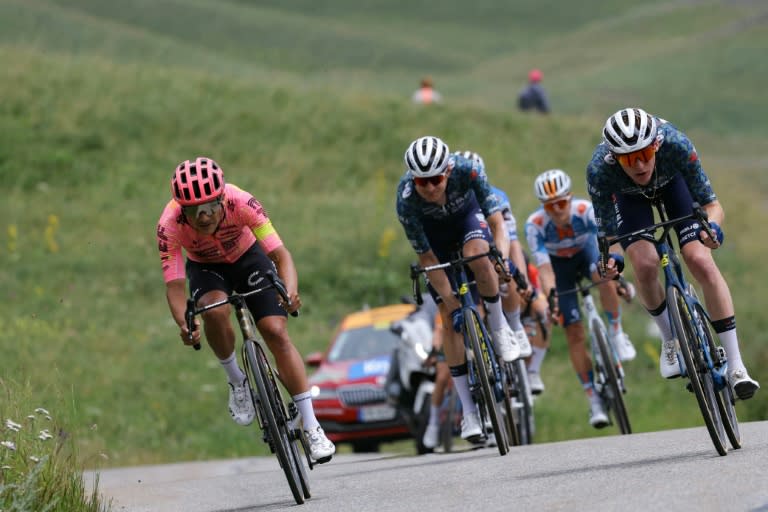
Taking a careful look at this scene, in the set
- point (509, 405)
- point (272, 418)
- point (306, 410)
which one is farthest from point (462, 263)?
point (272, 418)

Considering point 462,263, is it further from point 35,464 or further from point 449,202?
point 35,464

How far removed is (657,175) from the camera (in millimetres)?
10086

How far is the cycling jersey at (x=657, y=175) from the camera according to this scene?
9.92 metres

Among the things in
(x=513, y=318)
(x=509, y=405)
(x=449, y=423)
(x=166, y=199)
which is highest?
(x=166, y=199)

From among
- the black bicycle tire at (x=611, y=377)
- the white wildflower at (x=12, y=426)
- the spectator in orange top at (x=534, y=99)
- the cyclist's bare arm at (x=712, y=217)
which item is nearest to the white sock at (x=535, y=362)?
the black bicycle tire at (x=611, y=377)

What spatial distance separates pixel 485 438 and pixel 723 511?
4890mm

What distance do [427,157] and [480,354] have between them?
160cm

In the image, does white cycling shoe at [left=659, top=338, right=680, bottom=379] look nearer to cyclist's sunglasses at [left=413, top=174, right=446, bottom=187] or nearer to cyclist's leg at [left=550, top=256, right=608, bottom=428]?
cyclist's sunglasses at [left=413, top=174, right=446, bottom=187]

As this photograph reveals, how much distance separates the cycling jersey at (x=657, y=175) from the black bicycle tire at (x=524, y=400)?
14.0ft

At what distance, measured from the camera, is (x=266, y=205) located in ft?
111

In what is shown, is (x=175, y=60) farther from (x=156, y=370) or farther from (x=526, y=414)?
(x=526, y=414)

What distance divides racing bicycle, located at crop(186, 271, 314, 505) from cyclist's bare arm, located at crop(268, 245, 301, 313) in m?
0.07

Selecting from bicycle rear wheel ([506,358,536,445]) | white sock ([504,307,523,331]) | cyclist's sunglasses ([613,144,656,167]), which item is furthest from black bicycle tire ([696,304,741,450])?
bicycle rear wheel ([506,358,536,445])

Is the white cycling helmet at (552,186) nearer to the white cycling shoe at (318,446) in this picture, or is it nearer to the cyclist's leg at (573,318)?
the cyclist's leg at (573,318)
